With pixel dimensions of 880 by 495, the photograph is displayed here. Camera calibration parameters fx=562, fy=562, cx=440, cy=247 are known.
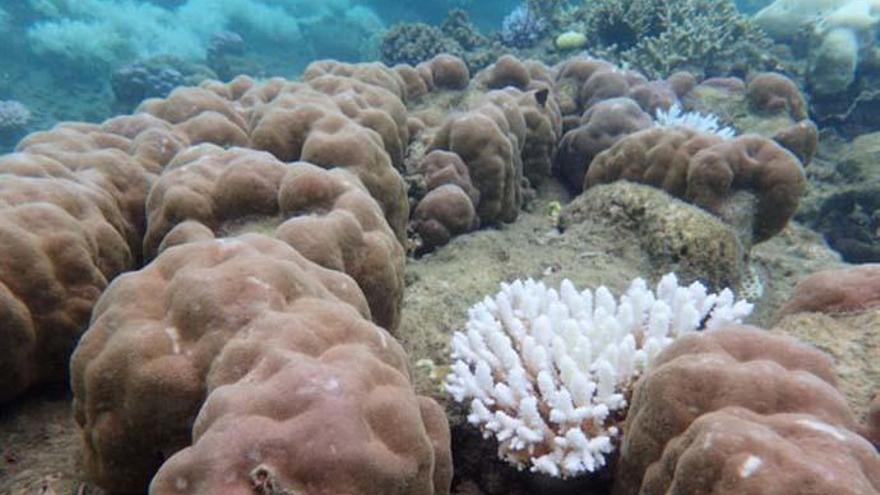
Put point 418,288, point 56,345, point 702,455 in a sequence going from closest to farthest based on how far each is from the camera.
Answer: point 702,455 → point 56,345 → point 418,288

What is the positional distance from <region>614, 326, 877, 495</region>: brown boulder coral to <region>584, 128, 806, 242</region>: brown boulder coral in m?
2.92

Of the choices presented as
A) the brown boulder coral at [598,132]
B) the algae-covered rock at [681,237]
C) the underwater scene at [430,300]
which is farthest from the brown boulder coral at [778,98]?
the algae-covered rock at [681,237]

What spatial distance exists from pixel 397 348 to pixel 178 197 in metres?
1.80

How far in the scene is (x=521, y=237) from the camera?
219 inches

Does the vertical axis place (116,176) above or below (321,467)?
above

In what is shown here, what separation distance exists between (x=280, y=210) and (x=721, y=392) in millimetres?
2521

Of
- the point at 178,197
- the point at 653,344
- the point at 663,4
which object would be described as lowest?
the point at 653,344

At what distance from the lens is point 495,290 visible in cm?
439

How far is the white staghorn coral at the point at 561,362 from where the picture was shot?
2.55m

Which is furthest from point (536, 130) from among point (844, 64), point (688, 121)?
point (844, 64)

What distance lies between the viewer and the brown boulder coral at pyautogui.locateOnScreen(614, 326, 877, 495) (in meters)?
1.97

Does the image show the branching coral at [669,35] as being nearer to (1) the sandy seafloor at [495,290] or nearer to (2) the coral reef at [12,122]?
(1) the sandy seafloor at [495,290]

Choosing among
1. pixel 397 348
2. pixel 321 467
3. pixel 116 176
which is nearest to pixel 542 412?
pixel 397 348

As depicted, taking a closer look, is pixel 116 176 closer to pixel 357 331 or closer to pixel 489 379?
pixel 357 331
